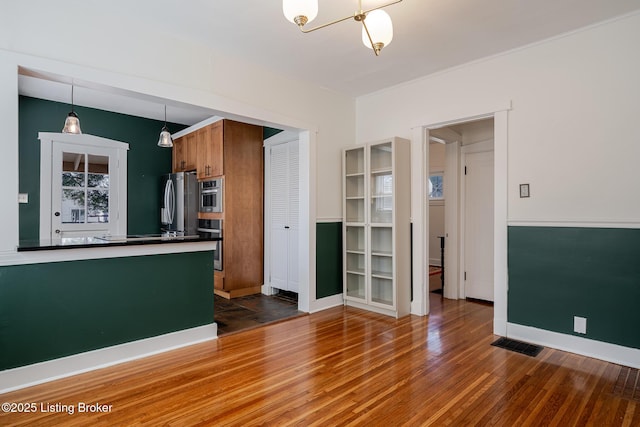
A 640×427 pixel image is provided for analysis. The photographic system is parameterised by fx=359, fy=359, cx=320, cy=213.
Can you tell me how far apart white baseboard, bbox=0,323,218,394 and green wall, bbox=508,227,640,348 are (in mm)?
2943

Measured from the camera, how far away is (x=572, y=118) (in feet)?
10.1

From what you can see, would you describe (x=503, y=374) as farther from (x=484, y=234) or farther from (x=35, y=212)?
(x=35, y=212)

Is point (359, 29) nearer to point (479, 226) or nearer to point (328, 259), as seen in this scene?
point (328, 259)

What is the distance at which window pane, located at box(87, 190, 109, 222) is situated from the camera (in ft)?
17.0

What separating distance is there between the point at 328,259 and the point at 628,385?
2.93 metres

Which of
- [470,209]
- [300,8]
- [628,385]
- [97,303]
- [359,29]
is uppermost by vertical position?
[359,29]

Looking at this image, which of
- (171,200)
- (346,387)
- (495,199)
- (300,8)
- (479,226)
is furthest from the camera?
(171,200)

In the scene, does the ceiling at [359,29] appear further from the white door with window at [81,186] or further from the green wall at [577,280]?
the white door with window at [81,186]

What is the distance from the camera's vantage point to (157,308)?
3.08 meters

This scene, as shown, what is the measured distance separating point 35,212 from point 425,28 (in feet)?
17.0

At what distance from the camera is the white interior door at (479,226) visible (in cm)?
475

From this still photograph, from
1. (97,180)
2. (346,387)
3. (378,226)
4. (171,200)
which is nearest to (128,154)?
(97,180)

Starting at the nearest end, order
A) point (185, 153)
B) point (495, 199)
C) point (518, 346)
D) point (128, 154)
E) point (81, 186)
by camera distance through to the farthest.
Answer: point (518, 346), point (495, 199), point (81, 186), point (128, 154), point (185, 153)

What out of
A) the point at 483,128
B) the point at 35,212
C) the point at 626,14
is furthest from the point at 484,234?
the point at 35,212
